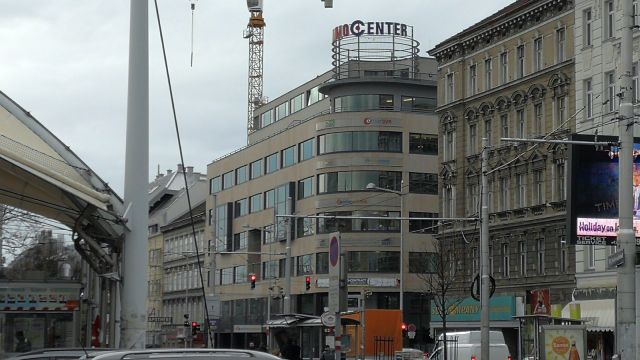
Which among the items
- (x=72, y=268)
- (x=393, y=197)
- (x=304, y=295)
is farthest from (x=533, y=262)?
(x=72, y=268)

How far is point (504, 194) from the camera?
60219 mm

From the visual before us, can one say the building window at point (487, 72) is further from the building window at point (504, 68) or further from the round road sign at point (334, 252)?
the round road sign at point (334, 252)

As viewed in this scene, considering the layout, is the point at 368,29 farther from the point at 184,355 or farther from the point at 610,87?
the point at 184,355

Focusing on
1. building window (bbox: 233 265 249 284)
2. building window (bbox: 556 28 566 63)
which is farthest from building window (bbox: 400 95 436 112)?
building window (bbox: 556 28 566 63)

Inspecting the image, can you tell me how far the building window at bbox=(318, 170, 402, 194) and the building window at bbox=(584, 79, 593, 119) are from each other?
2819 centimetres

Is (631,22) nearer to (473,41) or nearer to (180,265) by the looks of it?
(473,41)

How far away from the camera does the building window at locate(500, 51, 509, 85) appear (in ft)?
196

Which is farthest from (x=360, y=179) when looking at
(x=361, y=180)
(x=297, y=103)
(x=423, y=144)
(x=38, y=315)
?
(x=38, y=315)

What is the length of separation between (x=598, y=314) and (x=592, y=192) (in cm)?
1211

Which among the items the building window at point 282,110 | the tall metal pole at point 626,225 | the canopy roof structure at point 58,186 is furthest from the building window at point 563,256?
the building window at point 282,110

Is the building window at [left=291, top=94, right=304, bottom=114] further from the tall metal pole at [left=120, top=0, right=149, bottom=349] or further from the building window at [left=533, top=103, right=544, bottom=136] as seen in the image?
the tall metal pole at [left=120, top=0, right=149, bottom=349]

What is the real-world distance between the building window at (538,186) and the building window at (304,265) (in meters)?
27.8

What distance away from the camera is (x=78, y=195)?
43.9 feet

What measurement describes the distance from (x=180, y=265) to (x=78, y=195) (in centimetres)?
9785
